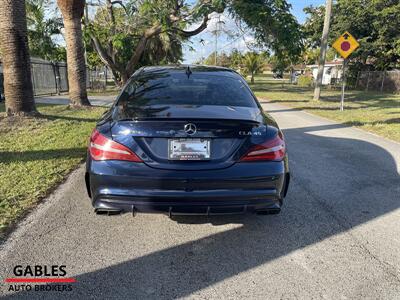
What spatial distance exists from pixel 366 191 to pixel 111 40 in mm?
18379

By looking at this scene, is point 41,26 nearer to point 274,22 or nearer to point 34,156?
point 274,22

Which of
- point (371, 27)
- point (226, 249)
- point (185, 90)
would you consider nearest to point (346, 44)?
point (185, 90)

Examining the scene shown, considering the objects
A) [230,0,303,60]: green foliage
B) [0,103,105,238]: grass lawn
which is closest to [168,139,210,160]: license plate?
[0,103,105,238]: grass lawn

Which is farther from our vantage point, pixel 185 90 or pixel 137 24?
pixel 137 24

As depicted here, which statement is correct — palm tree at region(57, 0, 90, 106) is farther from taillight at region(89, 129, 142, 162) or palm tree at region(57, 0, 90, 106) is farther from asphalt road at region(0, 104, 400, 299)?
taillight at region(89, 129, 142, 162)

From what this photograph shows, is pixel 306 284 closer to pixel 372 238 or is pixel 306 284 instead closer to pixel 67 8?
pixel 372 238

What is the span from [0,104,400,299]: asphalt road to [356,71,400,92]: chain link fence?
89.7 ft

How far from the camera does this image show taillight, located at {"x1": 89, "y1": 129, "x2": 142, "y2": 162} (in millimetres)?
3053

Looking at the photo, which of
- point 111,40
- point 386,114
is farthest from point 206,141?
point 111,40

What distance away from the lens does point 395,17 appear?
1110 inches

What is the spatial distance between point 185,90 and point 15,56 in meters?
6.20

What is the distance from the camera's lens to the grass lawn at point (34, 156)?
423 centimetres

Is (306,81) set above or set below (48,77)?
below

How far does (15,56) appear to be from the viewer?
8328mm
